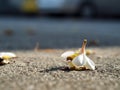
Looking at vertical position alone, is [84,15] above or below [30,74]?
above

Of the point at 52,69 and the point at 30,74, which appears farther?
the point at 52,69

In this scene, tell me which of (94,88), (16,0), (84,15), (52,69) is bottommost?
(94,88)

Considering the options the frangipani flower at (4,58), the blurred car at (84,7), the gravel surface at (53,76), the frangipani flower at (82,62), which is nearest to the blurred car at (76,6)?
the blurred car at (84,7)

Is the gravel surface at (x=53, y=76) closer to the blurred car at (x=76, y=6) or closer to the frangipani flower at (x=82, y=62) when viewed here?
the frangipani flower at (x=82, y=62)

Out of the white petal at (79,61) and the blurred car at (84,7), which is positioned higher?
the blurred car at (84,7)

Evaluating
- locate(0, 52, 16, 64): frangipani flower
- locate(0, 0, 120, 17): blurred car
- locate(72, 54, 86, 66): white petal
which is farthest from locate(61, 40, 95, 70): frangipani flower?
locate(0, 0, 120, 17): blurred car

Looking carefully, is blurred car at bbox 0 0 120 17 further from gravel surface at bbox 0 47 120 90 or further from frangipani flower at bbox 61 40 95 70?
frangipani flower at bbox 61 40 95 70

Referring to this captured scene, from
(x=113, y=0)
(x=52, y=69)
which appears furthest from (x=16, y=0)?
(x=52, y=69)

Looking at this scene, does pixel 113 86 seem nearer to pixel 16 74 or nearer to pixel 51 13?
pixel 16 74

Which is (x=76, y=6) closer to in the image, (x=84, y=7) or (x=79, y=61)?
(x=84, y=7)
